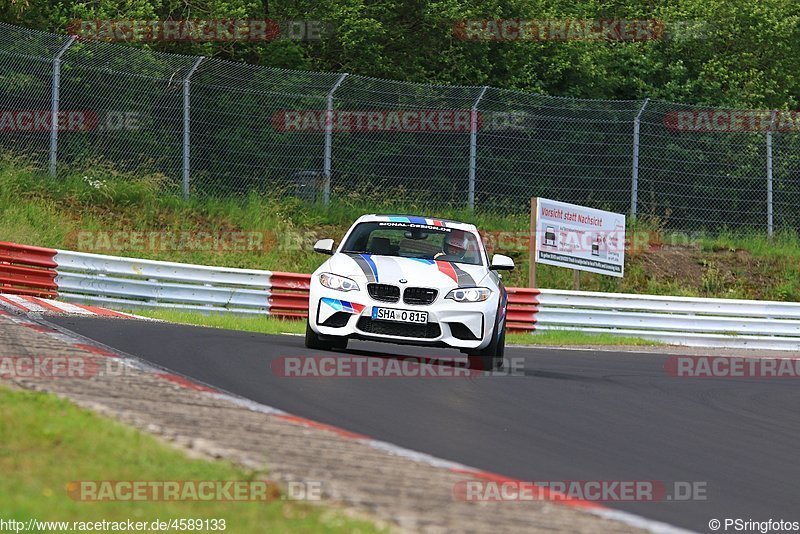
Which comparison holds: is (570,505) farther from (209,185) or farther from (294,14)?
(294,14)

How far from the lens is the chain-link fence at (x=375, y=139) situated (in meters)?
22.3

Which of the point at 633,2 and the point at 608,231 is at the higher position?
the point at 633,2

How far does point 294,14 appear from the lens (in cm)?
2969

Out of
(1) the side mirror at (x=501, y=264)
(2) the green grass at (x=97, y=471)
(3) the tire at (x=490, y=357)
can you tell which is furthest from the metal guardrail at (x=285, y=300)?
(2) the green grass at (x=97, y=471)

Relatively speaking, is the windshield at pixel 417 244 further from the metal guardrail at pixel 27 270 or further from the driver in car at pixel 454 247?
the metal guardrail at pixel 27 270

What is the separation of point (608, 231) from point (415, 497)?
1743 centimetres

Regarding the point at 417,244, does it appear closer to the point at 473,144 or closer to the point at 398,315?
the point at 398,315

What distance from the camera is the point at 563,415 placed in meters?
9.32

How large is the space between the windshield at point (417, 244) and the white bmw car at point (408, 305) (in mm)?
227

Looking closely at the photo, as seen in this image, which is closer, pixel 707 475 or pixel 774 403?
pixel 707 475

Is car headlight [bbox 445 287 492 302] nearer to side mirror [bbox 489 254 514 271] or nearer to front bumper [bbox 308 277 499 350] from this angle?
front bumper [bbox 308 277 499 350]

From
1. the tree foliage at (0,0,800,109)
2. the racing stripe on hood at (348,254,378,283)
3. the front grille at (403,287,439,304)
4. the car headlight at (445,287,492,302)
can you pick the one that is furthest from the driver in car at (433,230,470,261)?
the tree foliage at (0,0,800,109)

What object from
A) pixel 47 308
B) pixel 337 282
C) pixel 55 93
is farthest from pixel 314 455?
pixel 55 93

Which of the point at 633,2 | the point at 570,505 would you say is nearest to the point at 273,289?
the point at 570,505
